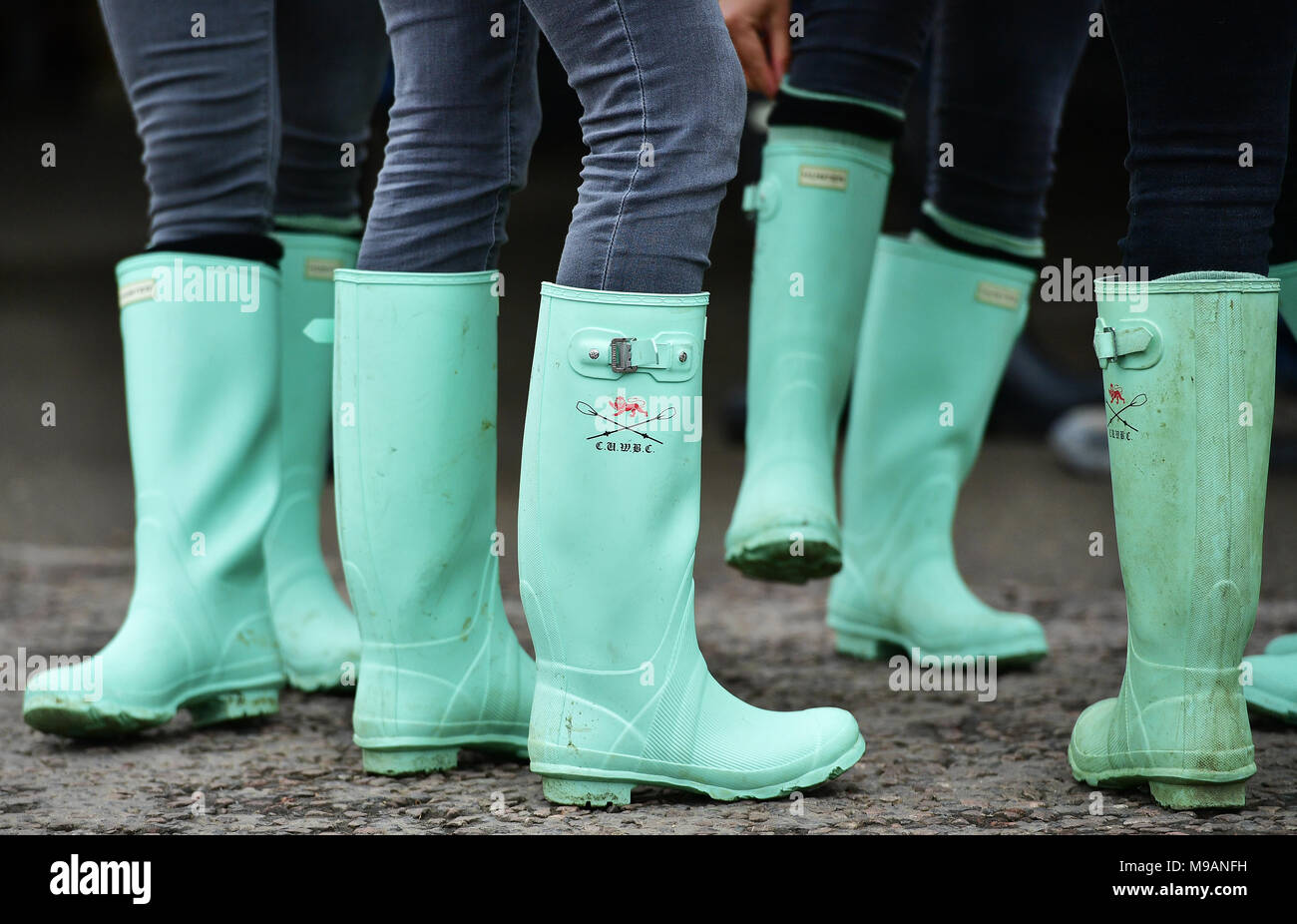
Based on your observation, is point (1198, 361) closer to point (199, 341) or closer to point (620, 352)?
point (620, 352)

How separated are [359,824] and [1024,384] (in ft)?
9.66

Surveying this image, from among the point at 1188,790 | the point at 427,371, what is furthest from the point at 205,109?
the point at 1188,790

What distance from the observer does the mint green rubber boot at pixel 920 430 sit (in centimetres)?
201

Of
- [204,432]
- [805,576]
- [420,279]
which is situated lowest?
[805,576]

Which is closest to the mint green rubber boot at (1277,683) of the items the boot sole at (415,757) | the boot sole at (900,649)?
the boot sole at (900,649)

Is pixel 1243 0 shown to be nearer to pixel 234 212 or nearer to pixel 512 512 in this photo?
pixel 234 212

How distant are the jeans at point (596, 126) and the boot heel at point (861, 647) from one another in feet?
2.71

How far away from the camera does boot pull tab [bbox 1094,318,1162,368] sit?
1.34 m

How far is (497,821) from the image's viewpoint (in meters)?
1.37

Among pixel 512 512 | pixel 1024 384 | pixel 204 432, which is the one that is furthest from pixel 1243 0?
pixel 1024 384

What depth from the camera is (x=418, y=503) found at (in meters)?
1.48

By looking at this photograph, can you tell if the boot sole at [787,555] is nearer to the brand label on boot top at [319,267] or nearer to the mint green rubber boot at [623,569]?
the mint green rubber boot at [623,569]

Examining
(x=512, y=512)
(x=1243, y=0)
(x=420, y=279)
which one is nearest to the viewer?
(x=1243, y=0)

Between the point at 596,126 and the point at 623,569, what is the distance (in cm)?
37
